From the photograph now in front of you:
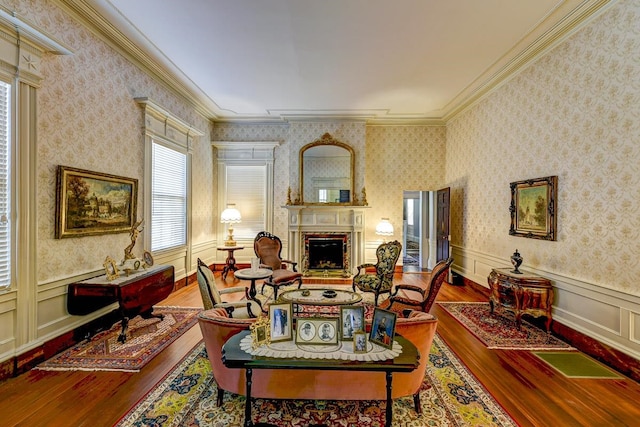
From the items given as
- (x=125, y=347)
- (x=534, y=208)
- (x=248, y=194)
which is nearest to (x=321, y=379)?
(x=125, y=347)

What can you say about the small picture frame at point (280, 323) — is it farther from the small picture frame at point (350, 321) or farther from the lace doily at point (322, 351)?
the small picture frame at point (350, 321)

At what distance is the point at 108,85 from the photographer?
3.59 meters

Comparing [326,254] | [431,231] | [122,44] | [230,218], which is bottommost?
[326,254]

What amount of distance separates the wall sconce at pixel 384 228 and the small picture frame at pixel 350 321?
15.5 feet

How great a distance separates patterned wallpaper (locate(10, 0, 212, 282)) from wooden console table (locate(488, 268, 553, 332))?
16.6ft

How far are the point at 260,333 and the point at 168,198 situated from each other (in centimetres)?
402

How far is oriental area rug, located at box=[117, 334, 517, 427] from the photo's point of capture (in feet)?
6.63

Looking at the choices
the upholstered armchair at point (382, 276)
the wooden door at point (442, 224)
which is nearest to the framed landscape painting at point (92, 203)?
the upholstered armchair at point (382, 276)

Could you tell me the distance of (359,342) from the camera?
1745 millimetres

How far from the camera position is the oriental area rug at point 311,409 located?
2.02 m

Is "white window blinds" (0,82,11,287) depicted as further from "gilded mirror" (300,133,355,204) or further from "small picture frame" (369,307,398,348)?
"gilded mirror" (300,133,355,204)

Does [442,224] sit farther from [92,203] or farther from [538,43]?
[92,203]

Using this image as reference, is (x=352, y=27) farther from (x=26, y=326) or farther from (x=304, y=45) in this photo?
(x=26, y=326)

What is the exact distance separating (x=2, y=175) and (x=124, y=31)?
2.18m
